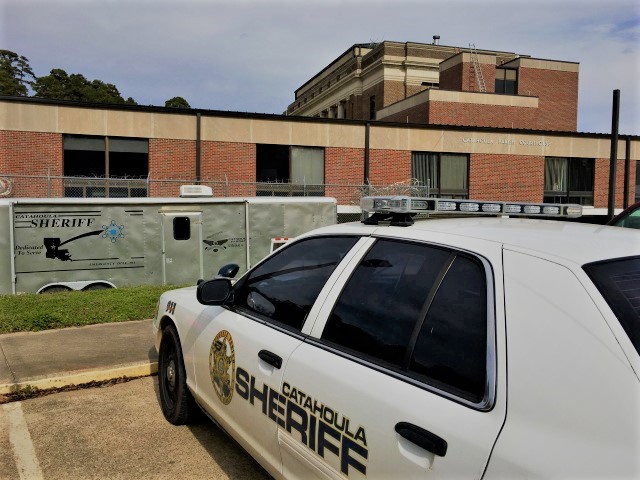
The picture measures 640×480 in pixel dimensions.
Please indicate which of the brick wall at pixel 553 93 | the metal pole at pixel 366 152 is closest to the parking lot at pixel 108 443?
the metal pole at pixel 366 152

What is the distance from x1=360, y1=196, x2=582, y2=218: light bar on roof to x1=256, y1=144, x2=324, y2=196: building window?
1815 centimetres

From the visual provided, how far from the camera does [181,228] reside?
38.5ft

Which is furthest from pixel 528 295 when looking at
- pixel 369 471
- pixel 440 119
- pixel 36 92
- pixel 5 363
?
pixel 36 92

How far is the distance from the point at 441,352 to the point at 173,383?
9.09ft

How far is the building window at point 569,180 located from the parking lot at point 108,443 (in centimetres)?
2555

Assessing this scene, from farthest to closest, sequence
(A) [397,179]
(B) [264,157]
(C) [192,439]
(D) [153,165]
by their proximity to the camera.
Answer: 1. (A) [397,179]
2. (B) [264,157]
3. (D) [153,165]
4. (C) [192,439]

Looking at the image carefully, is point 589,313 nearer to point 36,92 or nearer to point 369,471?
point 369,471

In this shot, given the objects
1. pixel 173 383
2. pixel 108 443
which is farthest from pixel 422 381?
pixel 108 443

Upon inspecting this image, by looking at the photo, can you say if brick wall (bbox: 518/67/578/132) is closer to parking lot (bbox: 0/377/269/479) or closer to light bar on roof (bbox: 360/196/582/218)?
light bar on roof (bbox: 360/196/582/218)

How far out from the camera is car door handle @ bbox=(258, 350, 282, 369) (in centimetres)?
261

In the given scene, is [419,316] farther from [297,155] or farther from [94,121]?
[297,155]

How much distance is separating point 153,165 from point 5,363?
15.3m

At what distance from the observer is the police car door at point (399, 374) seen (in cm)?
174

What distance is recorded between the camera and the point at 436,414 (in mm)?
1806
